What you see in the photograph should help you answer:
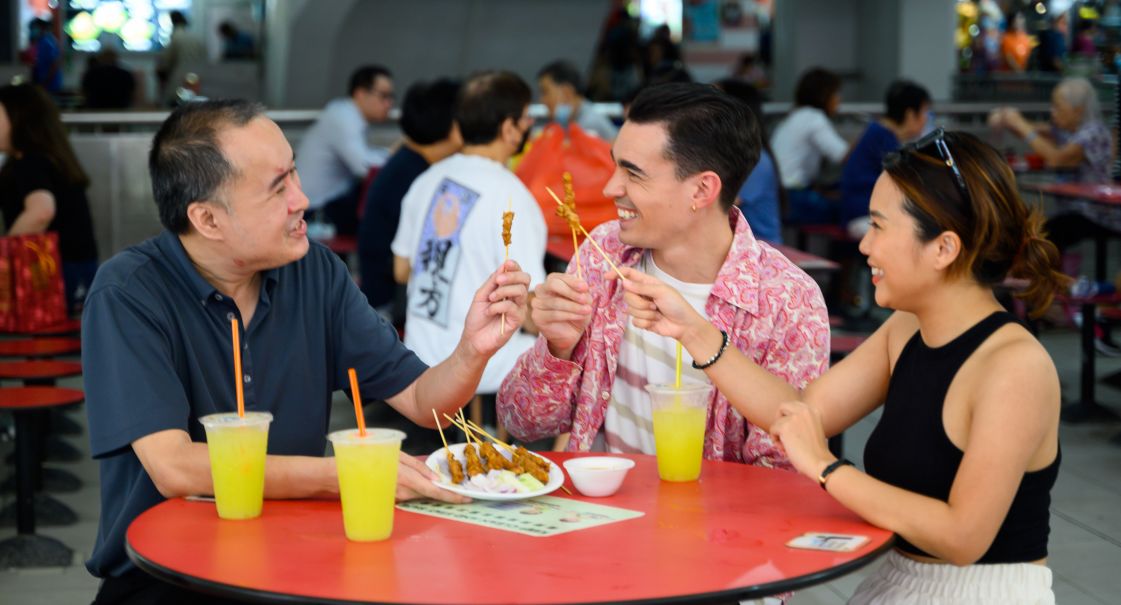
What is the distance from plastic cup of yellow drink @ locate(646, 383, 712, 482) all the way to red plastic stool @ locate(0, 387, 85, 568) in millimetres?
2682

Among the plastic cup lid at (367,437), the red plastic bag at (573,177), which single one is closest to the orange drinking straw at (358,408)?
the plastic cup lid at (367,437)

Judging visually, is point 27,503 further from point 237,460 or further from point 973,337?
point 973,337

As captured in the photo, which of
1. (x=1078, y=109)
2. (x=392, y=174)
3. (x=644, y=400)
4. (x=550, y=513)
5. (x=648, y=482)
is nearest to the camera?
(x=550, y=513)

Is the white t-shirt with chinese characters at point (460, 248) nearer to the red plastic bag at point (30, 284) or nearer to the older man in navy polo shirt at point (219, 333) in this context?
the red plastic bag at point (30, 284)

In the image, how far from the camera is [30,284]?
520cm

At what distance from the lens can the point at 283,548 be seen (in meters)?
1.81

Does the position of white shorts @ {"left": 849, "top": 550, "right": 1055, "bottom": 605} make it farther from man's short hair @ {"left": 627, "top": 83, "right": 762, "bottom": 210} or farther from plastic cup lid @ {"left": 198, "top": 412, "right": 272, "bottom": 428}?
plastic cup lid @ {"left": 198, "top": 412, "right": 272, "bottom": 428}

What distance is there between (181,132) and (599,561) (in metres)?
1.07

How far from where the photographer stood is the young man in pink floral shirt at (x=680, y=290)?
252 cm

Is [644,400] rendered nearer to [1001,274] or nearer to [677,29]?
[1001,274]

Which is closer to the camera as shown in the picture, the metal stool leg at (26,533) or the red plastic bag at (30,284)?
the metal stool leg at (26,533)

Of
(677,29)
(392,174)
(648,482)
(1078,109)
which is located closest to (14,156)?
(392,174)

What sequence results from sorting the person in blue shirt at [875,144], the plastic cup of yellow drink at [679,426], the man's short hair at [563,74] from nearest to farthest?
the plastic cup of yellow drink at [679,426]
the person in blue shirt at [875,144]
the man's short hair at [563,74]

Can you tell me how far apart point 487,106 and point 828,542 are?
9.95 ft
